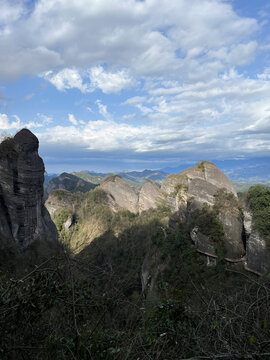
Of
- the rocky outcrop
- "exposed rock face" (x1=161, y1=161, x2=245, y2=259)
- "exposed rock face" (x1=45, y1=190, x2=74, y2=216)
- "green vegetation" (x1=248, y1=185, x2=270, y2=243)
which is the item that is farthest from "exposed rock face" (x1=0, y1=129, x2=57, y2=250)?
the rocky outcrop

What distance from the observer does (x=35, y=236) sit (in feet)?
92.3

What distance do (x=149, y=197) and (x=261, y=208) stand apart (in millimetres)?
43945

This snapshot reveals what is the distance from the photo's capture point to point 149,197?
64500 mm

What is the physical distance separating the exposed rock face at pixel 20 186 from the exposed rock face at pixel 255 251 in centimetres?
2396

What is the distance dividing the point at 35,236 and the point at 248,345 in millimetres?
29191

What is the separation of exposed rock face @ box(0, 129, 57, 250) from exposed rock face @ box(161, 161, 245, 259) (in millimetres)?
20688

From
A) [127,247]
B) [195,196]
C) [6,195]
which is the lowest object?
[127,247]

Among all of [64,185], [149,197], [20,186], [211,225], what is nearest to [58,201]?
[149,197]

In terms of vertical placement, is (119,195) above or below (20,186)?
below

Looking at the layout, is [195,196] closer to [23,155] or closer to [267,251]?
[267,251]

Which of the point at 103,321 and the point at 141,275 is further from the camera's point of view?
the point at 141,275

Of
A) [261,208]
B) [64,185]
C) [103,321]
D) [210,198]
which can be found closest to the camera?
[103,321]

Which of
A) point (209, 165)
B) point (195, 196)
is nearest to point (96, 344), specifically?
point (195, 196)

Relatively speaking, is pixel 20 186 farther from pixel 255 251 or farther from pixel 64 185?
pixel 64 185
